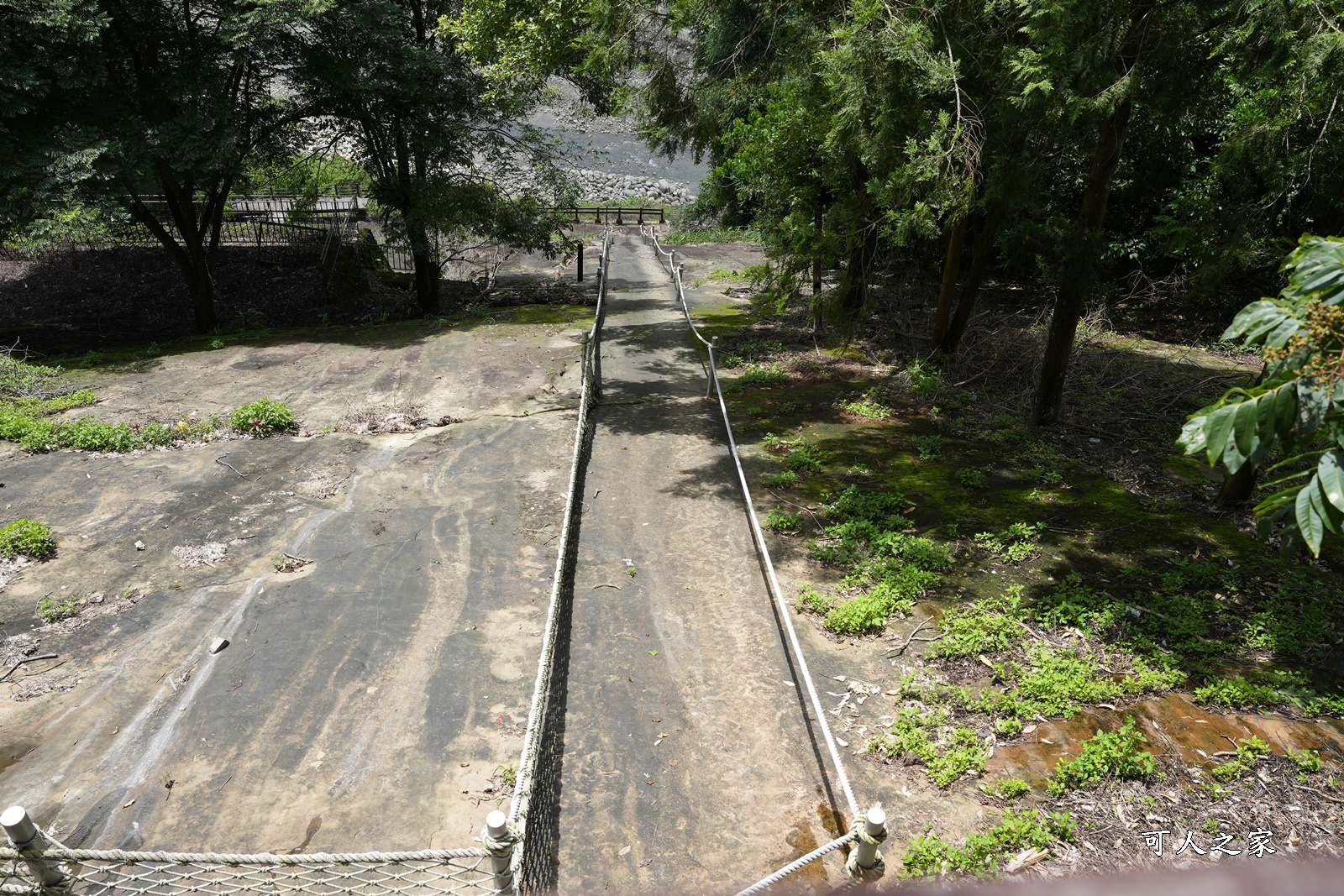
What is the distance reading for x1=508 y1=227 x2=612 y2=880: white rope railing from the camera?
4.15 metres

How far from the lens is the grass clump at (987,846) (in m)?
4.39

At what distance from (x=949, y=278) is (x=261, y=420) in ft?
36.5

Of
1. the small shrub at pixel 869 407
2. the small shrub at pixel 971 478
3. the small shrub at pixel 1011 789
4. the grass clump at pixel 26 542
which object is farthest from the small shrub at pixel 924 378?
the grass clump at pixel 26 542

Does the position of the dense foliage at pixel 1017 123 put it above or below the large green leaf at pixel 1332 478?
above

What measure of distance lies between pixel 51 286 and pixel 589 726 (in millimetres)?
25759

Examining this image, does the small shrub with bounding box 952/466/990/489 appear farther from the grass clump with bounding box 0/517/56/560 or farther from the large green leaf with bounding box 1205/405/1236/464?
the grass clump with bounding box 0/517/56/560

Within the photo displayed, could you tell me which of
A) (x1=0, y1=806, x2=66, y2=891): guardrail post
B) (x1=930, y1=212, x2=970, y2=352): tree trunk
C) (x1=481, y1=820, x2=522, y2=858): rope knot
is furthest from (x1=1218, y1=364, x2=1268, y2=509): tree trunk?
(x1=0, y1=806, x2=66, y2=891): guardrail post

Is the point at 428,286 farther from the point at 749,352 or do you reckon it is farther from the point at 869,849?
the point at 869,849

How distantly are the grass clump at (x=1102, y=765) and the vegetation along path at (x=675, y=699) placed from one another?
157 cm

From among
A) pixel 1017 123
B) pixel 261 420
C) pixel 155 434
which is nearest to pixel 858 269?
pixel 1017 123

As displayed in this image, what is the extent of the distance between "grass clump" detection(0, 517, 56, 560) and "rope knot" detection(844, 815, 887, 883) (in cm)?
807

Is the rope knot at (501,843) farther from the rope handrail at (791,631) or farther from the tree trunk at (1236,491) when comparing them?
the tree trunk at (1236,491)

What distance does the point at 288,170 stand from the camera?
2028 centimetres

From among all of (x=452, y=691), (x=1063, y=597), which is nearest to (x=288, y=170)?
(x=452, y=691)
